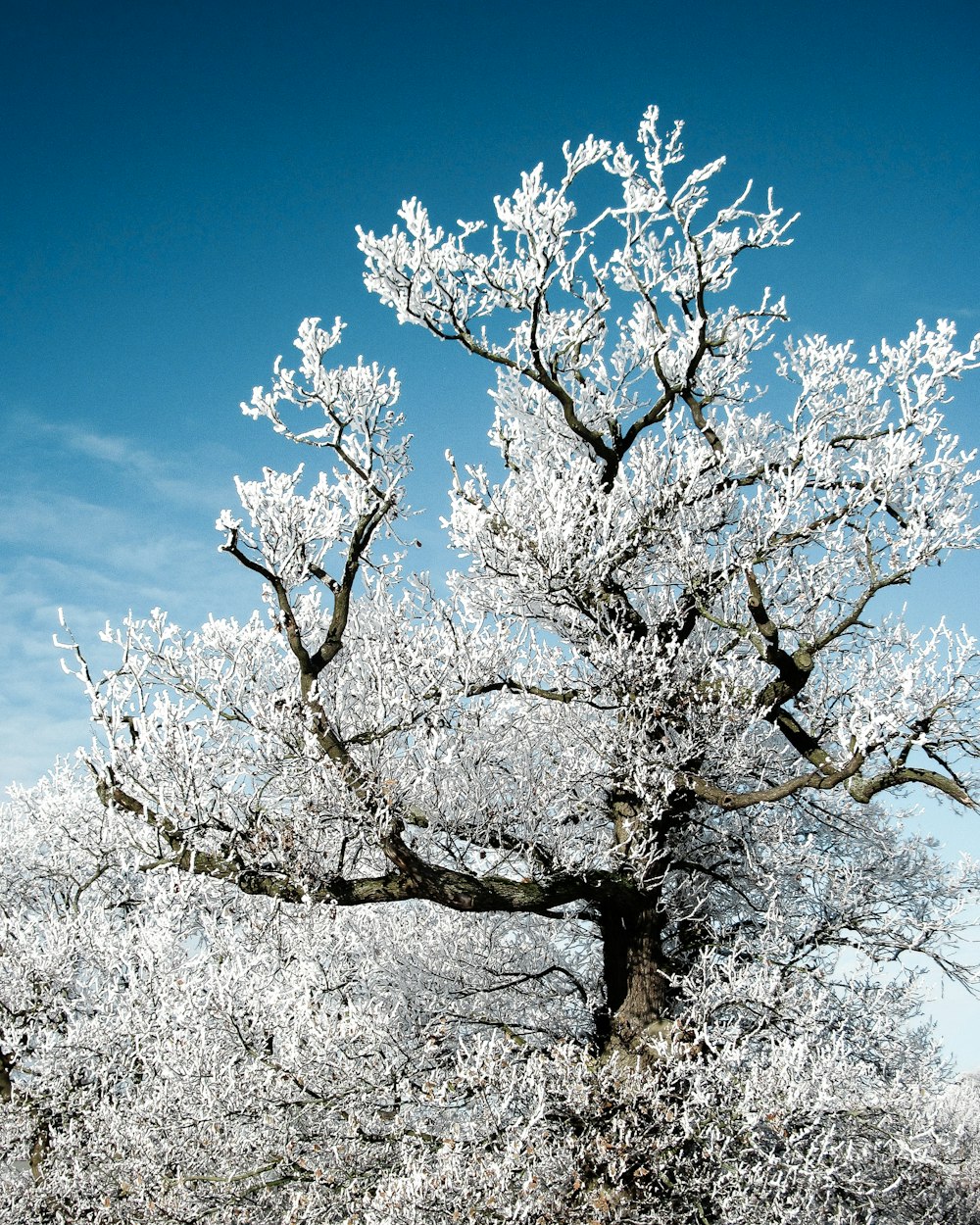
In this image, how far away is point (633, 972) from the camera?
9.21 meters

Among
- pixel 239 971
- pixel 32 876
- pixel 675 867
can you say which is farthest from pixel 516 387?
pixel 32 876

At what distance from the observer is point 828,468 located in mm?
9609

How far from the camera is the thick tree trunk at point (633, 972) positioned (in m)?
8.95

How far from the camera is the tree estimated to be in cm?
776

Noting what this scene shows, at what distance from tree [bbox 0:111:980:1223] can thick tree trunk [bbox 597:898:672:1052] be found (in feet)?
0.14

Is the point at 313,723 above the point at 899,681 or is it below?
below

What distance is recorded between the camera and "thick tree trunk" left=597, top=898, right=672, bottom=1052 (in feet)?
29.3

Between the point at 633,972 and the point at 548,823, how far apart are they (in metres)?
1.79

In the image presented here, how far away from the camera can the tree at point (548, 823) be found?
7.76 m

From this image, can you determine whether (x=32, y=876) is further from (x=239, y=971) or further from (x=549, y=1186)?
(x=549, y=1186)

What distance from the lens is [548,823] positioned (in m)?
9.17

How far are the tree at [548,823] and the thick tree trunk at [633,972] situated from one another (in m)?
0.04

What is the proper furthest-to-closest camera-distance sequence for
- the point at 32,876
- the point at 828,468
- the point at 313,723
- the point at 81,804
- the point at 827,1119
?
the point at 32,876, the point at 81,804, the point at 828,468, the point at 827,1119, the point at 313,723

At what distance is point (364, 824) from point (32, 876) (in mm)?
11531
